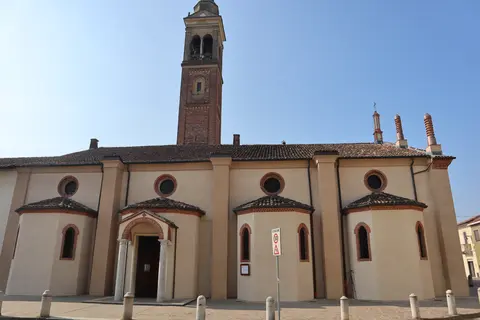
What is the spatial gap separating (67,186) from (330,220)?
51.9 ft

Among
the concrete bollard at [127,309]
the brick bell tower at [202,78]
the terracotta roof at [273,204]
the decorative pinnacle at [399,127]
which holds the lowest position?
the concrete bollard at [127,309]

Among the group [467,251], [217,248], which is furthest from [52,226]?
[467,251]

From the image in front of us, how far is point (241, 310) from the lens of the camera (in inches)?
539

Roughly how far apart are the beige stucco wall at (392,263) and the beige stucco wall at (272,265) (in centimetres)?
276

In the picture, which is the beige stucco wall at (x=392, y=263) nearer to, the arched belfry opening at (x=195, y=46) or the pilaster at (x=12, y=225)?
the pilaster at (x=12, y=225)

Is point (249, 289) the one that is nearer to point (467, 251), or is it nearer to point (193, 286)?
point (193, 286)

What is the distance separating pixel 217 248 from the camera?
59.8 ft

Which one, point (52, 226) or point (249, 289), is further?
point (52, 226)

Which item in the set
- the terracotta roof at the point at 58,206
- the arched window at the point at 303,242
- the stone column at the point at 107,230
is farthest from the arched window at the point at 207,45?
the arched window at the point at 303,242

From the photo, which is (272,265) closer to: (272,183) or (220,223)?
(220,223)

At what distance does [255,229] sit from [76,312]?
856 centimetres

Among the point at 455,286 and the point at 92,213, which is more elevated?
the point at 92,213

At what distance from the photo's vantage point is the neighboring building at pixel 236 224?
17.0 metres

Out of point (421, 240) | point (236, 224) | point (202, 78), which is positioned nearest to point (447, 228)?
point (421, 240)
